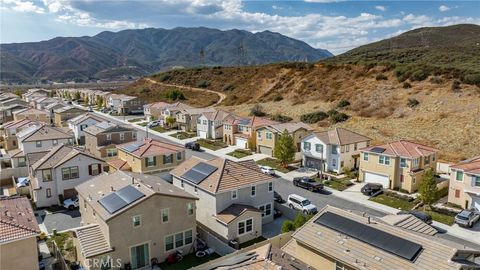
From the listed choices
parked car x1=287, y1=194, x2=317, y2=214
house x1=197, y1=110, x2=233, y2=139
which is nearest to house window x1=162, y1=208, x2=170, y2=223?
parked car x1=287, y1=194, x2=317, y2=214

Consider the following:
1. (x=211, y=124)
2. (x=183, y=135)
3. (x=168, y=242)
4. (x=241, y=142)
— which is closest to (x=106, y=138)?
(x=241, y=142)

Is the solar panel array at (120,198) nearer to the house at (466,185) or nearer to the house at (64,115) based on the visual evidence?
the house at (466,185)

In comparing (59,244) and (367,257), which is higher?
(367,257)

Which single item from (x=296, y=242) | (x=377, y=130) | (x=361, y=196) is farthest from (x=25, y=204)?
(x=377, y=130)

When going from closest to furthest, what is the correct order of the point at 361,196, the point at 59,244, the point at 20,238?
1. the point at 20,238
2. the point at 59,244
3. the point at 361,196

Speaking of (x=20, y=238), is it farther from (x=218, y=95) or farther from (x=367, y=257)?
(x=218, y=95)

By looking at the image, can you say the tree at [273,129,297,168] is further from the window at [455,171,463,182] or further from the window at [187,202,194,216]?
the window at [187,202,194,216]

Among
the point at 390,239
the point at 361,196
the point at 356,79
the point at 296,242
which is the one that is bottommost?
the point at 361,196
